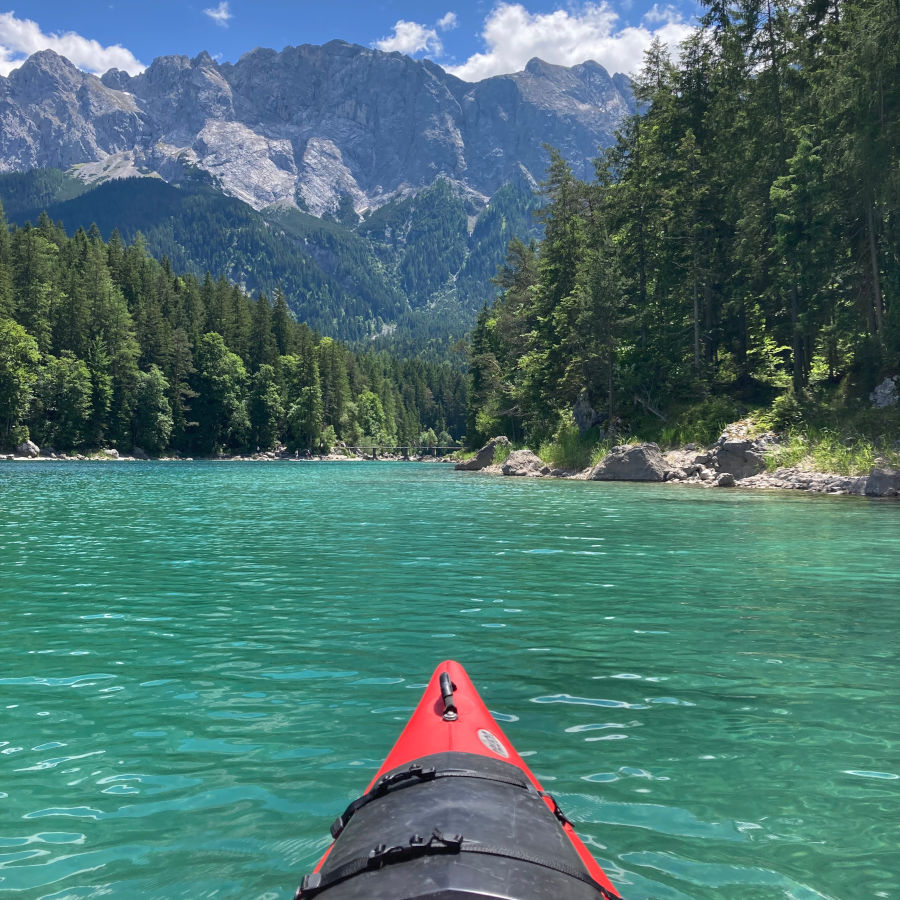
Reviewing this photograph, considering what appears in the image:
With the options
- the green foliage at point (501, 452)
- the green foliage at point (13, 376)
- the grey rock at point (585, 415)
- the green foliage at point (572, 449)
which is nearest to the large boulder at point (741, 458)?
the green foliage at point (572, 449)

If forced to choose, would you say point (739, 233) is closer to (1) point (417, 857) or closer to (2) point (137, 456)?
(1) point (417, 857)

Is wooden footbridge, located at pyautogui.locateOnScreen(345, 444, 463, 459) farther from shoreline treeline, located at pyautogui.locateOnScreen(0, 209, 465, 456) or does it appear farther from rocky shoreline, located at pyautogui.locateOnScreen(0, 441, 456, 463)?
shoreline treeline, located at pyautogui.locateOnScreen(0, 209, 465, 456)

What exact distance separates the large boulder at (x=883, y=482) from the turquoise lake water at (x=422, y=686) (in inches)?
534

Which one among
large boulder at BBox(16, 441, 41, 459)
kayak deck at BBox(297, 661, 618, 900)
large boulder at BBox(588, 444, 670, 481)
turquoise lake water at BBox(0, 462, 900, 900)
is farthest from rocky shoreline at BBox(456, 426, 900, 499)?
large boulder at BBox(16, 441, 41, 459)

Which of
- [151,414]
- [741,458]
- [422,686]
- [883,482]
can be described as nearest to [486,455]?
[741,458]

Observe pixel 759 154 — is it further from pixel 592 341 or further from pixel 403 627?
pixel 403 627

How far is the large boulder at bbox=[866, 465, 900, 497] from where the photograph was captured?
82.7 feet

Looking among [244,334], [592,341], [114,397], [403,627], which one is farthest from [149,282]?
[403,627]

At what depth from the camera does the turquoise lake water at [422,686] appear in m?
3.75

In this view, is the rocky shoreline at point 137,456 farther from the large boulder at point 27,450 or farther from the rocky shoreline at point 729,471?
the rocky shoreline at point 729,471

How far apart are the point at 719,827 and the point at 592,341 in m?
42.1

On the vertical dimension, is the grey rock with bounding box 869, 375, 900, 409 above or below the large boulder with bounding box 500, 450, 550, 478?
above

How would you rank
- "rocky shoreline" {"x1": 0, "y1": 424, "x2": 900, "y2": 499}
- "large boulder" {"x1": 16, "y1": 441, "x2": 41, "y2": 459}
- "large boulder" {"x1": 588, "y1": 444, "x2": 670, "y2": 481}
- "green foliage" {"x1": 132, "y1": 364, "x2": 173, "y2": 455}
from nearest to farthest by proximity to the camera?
1. "rocky shoreline" {"x1": 0, "y1": 424, "x2": 900, "y2": 499}
2. "large boulder" {"x1": 588, "y1": 444, "x2": 670, "y2": 481}
3. "large boulder" {"x1": 16, "y1": 441, "x2": 41, "y2": 459}
4. "green foliage" {"x1": 132, "y1": 364, "x2": 173, "y2": 455}

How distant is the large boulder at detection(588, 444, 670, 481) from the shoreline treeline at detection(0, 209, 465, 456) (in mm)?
60036
